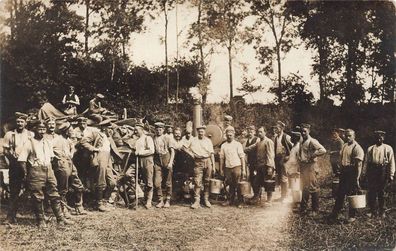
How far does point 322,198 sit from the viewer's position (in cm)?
968

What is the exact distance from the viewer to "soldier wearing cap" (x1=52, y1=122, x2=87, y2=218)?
774 centimetres

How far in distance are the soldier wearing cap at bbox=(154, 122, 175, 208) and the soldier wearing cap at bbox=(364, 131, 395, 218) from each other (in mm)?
3916

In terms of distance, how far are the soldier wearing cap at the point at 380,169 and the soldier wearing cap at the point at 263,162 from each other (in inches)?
83.0

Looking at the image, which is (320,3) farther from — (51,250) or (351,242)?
(51,250)

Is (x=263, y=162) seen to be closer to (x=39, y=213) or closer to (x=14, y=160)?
(x=39, y=213)

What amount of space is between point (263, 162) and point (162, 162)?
7.10ft

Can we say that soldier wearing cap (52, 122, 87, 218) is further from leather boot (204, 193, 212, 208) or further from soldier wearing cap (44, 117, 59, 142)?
leather boot (204, 193, 212, 208)

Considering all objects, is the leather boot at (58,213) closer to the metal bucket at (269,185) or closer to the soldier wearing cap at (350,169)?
the metal bucket at (269,185)

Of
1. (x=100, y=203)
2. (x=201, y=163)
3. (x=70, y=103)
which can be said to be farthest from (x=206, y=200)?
(x=70, y=103)

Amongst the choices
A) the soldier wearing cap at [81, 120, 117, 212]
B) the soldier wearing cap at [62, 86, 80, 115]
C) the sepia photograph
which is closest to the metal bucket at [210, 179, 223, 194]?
the sepia photograph

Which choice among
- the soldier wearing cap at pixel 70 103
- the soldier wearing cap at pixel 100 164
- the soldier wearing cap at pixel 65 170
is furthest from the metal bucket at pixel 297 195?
the soldier wearing cap at pixel 70 103

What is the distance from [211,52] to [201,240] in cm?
721

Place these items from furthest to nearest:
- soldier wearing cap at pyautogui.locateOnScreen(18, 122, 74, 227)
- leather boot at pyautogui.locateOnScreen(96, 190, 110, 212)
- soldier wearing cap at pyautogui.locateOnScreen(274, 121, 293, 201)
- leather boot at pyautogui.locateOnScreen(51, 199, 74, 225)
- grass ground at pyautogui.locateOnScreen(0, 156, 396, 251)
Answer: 1. soldier wearing cap at pyautogui.locateOnScreen(274, 121, 293, 201)
2. leather boot at pyautogui.locateOnScreen(96, 190, 110, 212)
3. leather boot at pyautogui.locateOnScreen(51, 199, 74, 225)
4. soldier wearing cap at pyautogui.locateOnScreen(18, 122, 74, 227)
5. grass ground at pyautogui.locateOnScreen(0, 156, 396, 251)

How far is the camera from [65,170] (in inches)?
305
